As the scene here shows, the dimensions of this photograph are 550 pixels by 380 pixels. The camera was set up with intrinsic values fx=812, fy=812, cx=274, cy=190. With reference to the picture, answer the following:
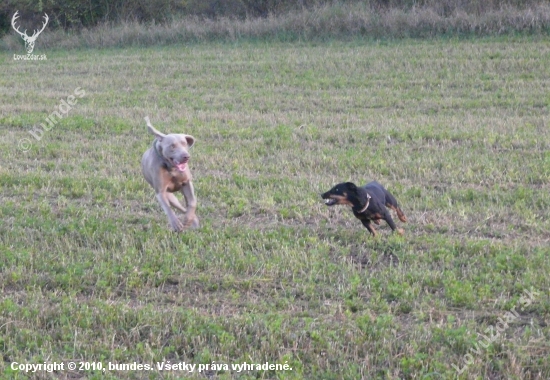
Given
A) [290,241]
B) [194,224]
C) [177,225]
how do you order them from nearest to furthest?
[290,241]
[177,225]
[194,224]

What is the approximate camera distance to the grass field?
5445 mm

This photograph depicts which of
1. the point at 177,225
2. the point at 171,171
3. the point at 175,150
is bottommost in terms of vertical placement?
the point at 177,225

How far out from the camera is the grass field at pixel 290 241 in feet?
17.9

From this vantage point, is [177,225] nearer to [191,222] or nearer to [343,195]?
[191,222]

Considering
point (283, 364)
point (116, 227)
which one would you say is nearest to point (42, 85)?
point (116, 227)

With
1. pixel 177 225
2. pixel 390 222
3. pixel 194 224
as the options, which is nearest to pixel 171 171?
pixel 177 225

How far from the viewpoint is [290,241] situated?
7.75 metres

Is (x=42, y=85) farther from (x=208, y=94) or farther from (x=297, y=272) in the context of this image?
(x=297, y=272)

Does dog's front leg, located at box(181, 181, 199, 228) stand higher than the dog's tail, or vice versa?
dog's front leg, located at box(181, 181, 199, 228)

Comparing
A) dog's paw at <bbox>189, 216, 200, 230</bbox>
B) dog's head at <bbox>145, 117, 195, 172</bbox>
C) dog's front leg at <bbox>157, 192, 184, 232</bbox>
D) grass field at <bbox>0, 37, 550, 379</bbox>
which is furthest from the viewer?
dog's paw at <bbox>189, 216, 200, 230</bbox>

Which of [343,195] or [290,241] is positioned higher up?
[343,195]

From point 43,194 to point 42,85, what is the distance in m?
11.2

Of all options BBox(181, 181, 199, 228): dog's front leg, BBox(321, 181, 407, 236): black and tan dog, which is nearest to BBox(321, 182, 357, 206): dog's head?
BBox(321, 181, 407, 236): black and tan dog

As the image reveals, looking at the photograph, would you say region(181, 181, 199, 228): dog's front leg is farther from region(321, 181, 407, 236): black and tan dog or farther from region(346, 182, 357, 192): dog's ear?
region(346, 182, 357, 192): dog's ear
